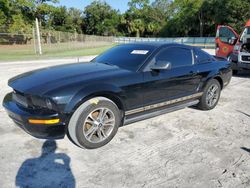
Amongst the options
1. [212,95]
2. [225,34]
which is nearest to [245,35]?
[225,34]

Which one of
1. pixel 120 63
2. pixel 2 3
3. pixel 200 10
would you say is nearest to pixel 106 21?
pixel 200 10

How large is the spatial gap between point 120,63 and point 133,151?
158cm

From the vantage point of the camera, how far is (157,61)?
14.3 feet

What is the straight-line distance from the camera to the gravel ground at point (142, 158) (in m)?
2.93

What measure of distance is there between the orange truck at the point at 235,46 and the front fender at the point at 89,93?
7.12 metres

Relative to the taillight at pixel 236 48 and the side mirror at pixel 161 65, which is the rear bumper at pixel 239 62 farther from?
the side mirror at pixel 161 65

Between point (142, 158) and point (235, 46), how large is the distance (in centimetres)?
790

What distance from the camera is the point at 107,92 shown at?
3.70m

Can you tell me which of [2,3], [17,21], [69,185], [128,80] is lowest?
[69,185]

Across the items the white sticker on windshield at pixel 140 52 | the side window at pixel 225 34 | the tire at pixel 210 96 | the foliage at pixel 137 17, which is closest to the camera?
the white sticker on windshield at pixel 140 52

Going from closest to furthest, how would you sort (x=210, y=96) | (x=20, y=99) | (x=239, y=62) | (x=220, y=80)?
(x=20, y=99) < (x=210, y=96) < (x=220, y=80) < (x=239, y=62)

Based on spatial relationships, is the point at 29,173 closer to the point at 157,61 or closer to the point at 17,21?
the point at 157,61

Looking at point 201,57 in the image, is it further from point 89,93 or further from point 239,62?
point 239,62

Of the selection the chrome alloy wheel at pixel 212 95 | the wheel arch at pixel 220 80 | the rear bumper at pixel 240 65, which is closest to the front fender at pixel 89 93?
the chrome alloy wheel at pixel 212 95
